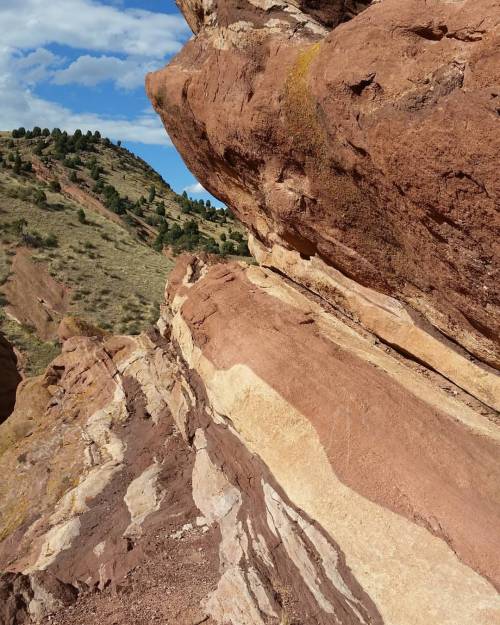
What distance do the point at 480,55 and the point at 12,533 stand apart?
39.9ft

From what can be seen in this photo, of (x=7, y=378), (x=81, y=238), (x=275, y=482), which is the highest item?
(x=275, y=482)

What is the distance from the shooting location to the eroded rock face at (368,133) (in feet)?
20.5

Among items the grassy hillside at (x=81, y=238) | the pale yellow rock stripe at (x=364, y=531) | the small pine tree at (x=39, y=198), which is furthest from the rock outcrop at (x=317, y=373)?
the small pine tree at (x=39, y=198)

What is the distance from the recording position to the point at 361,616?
6793mm

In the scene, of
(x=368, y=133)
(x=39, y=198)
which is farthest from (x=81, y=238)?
(x=368, y=133)

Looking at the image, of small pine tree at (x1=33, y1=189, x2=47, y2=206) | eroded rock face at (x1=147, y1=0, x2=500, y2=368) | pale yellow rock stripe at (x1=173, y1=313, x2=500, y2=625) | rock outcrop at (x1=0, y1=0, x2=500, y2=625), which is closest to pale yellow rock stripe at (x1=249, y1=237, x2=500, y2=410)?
rock outcrop at (x1=0, y1=0, x2=500, y2=625)

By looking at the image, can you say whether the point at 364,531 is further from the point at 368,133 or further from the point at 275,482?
the point at 368,133

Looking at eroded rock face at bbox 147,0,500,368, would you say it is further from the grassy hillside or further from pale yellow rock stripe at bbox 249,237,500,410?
the grassy hillside

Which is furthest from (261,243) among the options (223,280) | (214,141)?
(214,141)

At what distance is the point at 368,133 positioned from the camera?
7.22m

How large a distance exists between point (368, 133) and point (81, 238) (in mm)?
44179

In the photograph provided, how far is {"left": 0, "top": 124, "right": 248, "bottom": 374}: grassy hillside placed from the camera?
119 feet

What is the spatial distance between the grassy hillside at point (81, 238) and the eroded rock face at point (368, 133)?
22.0 metres

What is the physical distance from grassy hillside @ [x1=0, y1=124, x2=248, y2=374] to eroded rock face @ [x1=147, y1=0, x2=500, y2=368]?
2203 centimetres
